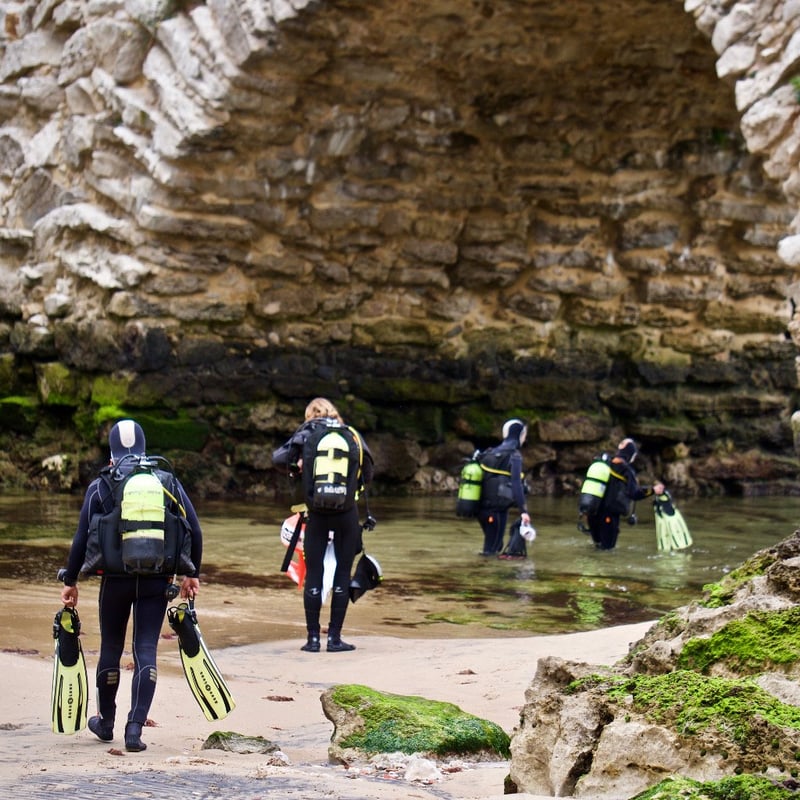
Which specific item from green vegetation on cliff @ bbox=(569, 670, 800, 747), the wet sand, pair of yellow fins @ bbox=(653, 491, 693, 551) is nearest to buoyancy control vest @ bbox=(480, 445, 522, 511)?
pair of yellow fins @ bbox=(653, 491, 693, 551)

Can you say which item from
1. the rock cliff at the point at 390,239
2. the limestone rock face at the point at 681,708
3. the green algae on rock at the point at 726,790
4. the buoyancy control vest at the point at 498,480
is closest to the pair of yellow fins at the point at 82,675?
the limestone rock face at the point at 681,708

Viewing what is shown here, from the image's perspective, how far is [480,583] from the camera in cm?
1009

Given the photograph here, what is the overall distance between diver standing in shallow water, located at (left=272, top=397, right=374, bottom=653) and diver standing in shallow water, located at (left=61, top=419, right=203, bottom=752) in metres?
2.17

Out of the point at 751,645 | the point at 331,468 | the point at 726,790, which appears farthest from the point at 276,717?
the point at 726,790

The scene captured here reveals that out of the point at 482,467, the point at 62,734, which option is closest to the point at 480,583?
the point at 482,467

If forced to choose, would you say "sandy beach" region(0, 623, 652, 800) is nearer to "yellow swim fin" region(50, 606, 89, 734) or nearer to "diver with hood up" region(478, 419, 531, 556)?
"yellow swim fin" region(50, 606, 89, 734)

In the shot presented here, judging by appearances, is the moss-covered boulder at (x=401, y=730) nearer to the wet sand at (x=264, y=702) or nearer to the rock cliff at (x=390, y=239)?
the wet sand at (x=264, y=702)

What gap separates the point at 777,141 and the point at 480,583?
159 inches

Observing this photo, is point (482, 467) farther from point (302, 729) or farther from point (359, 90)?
point (302, 729)

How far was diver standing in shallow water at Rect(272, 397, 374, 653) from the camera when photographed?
7.45 metres

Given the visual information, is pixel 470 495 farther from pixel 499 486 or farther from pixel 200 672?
pixel 200 672

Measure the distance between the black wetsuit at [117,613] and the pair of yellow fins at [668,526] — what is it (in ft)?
24.4

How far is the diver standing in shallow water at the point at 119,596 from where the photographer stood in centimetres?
507

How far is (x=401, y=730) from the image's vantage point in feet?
14.8
